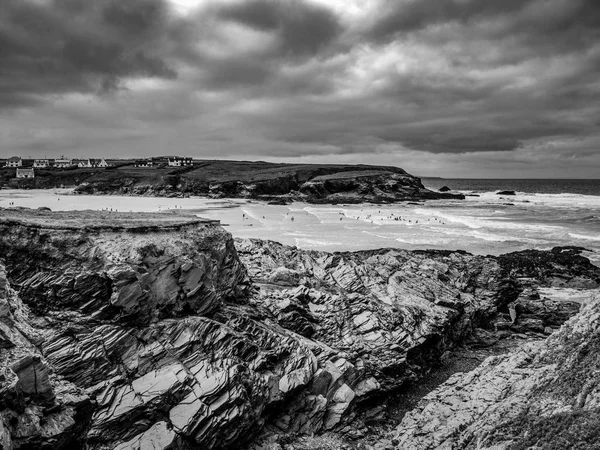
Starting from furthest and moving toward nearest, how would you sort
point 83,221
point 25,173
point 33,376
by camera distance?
1. point 25,173
2. point 83,221
3. point 33,376

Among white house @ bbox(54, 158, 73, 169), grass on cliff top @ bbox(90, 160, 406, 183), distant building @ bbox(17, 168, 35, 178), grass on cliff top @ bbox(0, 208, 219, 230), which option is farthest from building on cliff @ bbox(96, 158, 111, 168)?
grass on cliff top @ bbox(0, 208, 219, 230)

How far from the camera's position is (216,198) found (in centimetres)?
10844

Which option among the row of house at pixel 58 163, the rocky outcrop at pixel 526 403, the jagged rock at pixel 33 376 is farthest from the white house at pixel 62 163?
the rocky outcrop at pixel 526 403

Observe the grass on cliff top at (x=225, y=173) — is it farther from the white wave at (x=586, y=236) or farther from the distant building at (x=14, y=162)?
the white wave at (x=586, y=236)

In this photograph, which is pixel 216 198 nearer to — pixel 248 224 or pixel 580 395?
pixel 248 224

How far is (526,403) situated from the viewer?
28.2 ft

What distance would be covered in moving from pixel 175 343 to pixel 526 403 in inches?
402

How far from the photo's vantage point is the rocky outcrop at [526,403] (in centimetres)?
721

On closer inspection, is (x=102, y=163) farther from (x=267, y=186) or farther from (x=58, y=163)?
(x=267, y=186)

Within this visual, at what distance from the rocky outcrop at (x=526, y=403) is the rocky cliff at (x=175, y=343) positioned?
11.0 feet

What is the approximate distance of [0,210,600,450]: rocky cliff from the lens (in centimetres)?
1035

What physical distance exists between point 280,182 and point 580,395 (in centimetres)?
11566

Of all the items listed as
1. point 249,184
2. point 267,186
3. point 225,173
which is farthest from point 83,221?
point 225,173

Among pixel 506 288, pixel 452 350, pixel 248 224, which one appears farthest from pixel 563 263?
pixel 248 224
